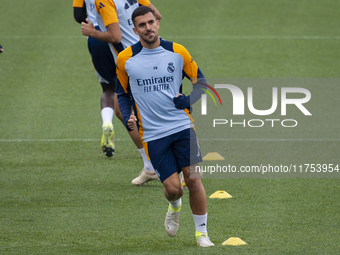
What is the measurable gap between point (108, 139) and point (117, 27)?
1.49 metres

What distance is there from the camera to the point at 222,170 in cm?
733

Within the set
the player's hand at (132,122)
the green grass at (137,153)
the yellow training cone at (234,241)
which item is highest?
the player's hand at (132,122)

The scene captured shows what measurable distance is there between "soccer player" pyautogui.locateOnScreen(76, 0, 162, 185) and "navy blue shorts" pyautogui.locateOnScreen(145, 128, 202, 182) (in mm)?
1834

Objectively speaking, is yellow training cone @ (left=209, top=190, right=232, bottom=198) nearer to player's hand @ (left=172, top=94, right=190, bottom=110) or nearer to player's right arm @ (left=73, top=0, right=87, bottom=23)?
player's hand @ (left=172, top=94, right=190, bottom=110)

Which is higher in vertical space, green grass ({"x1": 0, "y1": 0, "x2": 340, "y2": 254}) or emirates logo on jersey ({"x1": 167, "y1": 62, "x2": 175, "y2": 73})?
emirates logo on jersey ({"x1": 167, "y1": 62, "x2": 175, "y2": 73})

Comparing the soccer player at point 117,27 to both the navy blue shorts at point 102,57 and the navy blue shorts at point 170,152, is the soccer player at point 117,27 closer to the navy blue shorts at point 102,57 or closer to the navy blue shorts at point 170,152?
the navy blue shorts at point 102,57

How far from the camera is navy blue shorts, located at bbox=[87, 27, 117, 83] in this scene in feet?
23.6

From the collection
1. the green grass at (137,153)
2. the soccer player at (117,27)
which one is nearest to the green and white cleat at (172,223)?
the green grass at (137,153)

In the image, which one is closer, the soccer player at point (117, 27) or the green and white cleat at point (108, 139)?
the soccer player at point (117, 27)

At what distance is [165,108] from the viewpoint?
4785 millimetres

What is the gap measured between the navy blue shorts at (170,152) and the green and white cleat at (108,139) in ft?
8.01

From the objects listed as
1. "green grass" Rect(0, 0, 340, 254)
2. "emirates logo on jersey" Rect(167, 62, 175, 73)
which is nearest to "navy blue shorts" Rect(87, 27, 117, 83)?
"green grass" Rect(0, 0, 340, 254)

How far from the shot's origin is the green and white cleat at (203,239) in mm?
4746

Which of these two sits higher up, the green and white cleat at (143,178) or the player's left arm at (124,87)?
the player's left arm at (124,87)
